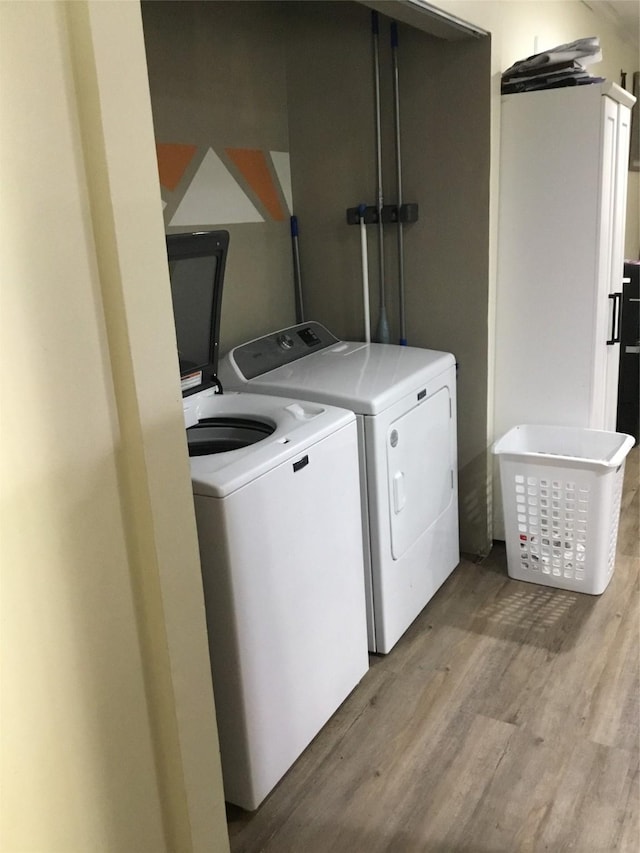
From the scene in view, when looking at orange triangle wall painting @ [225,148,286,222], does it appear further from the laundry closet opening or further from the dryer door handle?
the dryer door handle

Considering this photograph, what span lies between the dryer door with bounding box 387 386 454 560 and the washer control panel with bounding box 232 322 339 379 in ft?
1.82

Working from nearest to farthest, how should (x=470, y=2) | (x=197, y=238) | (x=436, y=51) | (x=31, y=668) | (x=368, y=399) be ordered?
1. (x=31, y=668)
2. (x=197, y=238)
3. (x=368, y=399)
4. (x=470, y=2)
5. (x=436, y=51)

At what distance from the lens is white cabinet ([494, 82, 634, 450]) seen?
265 cm

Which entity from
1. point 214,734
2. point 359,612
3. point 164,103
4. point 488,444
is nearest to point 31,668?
point 214,734

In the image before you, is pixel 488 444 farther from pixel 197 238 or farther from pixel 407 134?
pixel 197 238

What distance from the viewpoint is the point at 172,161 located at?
98.3 inches

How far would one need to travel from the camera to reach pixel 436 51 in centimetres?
262

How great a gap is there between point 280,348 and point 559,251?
3.70 feet

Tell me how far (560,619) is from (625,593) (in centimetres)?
34

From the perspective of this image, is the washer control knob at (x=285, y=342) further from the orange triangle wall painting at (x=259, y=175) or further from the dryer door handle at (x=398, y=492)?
the dryer door handle at (x=398, y=492)

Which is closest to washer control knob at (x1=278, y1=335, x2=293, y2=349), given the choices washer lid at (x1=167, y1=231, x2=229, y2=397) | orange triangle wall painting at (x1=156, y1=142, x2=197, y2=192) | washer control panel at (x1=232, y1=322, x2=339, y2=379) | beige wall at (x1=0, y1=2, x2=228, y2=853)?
washer control panel at (x1=232, y1=322, x2=339, y2=379)

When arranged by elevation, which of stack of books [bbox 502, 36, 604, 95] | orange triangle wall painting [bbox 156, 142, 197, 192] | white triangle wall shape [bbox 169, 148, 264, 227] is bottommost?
white triangle wall shape [bbox 169, 148, 264, 227]

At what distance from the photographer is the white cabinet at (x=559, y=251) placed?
8.71 feet

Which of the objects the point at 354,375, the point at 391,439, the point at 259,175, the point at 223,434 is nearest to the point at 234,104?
the point at 259,175
